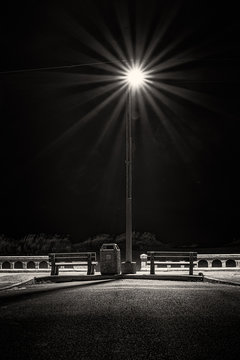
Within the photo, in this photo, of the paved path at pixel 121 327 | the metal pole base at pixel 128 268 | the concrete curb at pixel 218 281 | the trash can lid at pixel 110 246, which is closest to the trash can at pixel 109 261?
the trash can lid at pixel 110 246

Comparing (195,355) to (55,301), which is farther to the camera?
(55,301)

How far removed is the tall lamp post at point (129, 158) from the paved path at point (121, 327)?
823 centimetres

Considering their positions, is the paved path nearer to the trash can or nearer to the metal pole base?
the metal pole base

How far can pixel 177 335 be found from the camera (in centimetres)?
573

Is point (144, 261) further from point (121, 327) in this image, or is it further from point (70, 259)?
point (121, 327)

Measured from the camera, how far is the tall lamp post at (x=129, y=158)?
18.5 m

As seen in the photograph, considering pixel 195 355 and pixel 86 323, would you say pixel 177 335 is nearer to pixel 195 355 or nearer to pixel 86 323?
pixel 195 355

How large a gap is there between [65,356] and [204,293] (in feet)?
23.0

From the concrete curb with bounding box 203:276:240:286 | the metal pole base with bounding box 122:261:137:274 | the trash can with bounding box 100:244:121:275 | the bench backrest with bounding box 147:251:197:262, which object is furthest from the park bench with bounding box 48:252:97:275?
the concrete curb with bounding box 203:276:240:286

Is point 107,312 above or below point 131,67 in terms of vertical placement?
below

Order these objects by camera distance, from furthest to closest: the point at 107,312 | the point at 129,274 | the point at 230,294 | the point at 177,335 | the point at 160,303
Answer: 1. the point at 129,274
2. the point at 230,294
3. the point at 160,303
4. the point at 107,312
5. the point at 177,335

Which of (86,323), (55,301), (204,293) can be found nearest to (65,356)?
(86,323)

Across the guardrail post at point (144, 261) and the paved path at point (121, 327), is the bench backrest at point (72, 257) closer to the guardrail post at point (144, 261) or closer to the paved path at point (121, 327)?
the guardrail post at point (144, 261)

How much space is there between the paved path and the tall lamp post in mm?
8232
